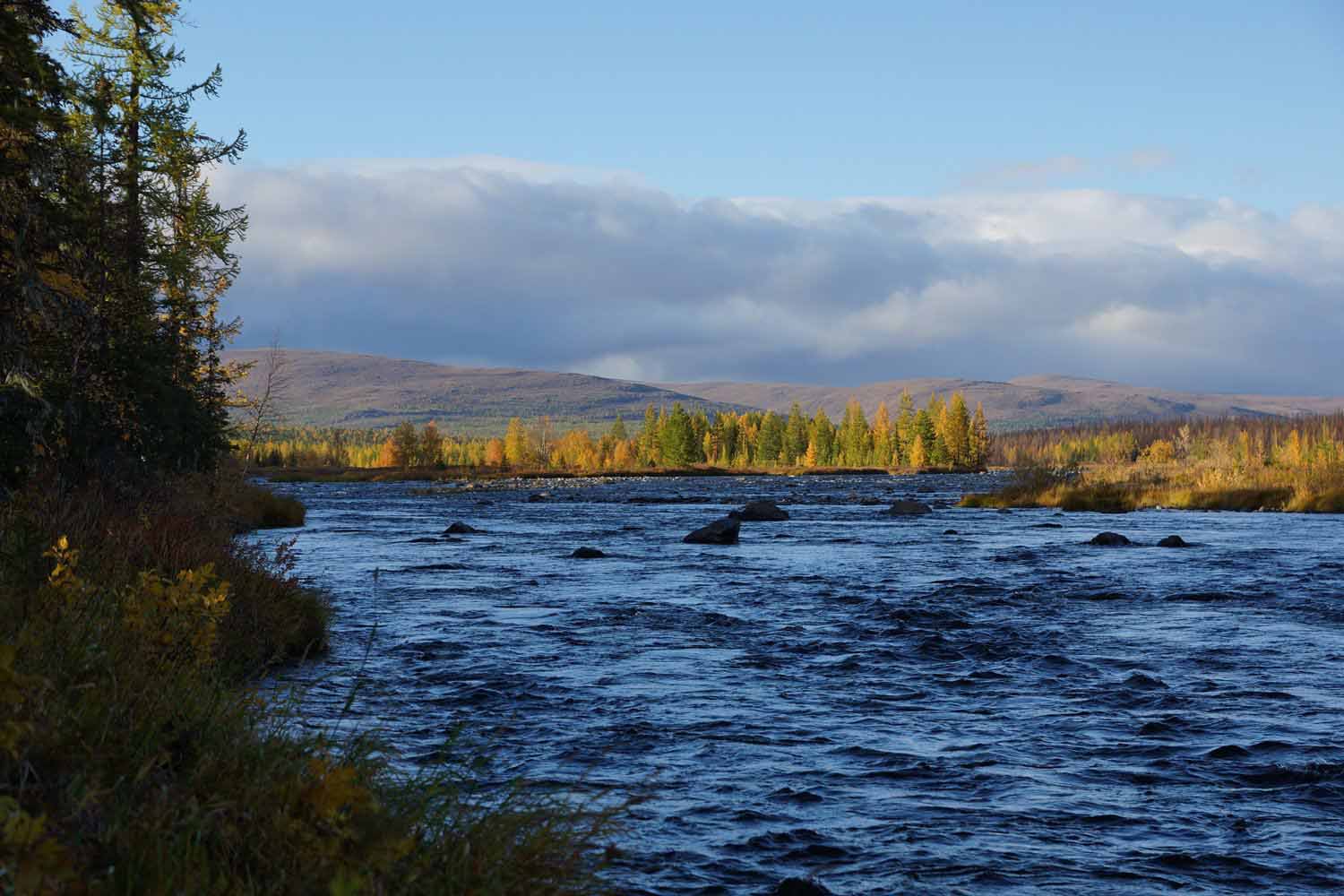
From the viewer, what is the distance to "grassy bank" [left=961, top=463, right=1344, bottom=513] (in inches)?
1896

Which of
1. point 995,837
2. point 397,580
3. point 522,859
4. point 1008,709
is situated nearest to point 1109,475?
point 397,580

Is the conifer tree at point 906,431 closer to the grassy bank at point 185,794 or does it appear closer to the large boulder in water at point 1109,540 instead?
the large boulder in water at point 1109,540

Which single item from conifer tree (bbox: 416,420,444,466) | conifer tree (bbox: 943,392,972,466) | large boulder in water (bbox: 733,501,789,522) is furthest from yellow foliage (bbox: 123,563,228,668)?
conifer tree (bbox: 943,392,972,466)

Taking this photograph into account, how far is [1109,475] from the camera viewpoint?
193 feet

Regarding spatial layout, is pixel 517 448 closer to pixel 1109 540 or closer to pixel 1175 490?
pixel 1175 490

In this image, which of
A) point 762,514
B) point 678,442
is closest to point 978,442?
point 678,442

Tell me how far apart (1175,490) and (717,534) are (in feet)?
95.0

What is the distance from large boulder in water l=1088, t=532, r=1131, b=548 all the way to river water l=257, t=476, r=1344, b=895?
4622mm

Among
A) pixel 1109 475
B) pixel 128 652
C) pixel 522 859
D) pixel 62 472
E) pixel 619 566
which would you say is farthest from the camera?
pixel 1109 475

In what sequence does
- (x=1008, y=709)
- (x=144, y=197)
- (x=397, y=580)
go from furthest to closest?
(x=144, y=197) < (x=397, y=580) < (x=1008, y=709)

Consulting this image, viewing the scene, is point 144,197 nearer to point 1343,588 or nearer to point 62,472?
point 62,472

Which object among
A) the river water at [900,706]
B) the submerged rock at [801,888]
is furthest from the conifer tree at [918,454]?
the submerged rock at [801,888]

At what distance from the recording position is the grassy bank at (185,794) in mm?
3980

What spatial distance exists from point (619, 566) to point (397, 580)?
5.75 m
